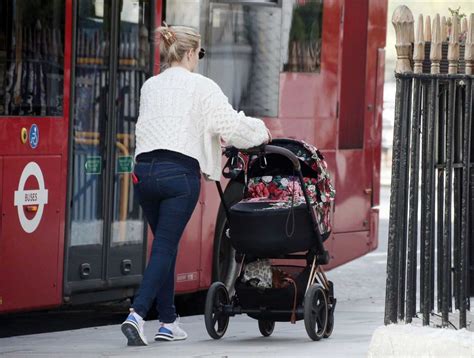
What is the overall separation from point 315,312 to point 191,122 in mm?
1326

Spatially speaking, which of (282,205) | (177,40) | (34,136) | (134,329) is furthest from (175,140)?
(34,136)

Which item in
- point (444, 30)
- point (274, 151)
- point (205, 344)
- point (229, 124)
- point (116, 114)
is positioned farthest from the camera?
point (116, 114)

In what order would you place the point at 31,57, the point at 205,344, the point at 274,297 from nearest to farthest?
the point at 205,344 → the point at 274,297 → the point at 31,57

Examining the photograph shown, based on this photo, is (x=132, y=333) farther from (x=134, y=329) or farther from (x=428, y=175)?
(x=428, y=175)

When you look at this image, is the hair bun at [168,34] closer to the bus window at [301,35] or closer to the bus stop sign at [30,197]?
the bus stop sign at [30,197]

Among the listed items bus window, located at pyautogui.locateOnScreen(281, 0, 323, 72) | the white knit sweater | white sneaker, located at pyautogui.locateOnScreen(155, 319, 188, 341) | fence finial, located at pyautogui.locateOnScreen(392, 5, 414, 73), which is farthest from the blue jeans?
bus window, located at pyautogui.locateOnScreen(281, 0, 323, 72)

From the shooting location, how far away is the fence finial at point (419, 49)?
23.3 ft

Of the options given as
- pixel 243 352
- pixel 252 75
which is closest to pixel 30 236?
pixel 243 352

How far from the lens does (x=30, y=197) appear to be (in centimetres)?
948

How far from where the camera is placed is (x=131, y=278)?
10.6m

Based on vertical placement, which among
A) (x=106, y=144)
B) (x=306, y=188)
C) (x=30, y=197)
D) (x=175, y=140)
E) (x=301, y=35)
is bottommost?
(x=30, y=197)

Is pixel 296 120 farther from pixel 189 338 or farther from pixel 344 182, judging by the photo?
pixel 189 338

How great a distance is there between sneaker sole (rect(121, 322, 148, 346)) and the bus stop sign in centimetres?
115

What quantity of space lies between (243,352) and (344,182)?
447 centimetres
